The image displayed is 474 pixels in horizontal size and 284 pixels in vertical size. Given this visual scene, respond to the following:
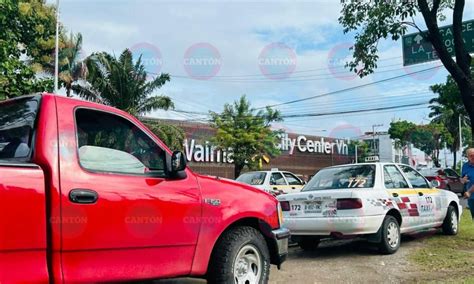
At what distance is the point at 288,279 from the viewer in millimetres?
6395

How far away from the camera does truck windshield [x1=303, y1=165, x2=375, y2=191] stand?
26.7 feet

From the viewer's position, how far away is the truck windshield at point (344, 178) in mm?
8133

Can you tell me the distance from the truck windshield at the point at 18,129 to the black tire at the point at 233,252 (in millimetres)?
1981

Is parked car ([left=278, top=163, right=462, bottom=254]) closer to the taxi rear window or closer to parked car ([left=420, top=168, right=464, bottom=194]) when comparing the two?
the taxi rear window

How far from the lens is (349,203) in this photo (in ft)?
24.6

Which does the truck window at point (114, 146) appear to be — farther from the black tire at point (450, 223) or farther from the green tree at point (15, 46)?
the black tire at point (450, 223)

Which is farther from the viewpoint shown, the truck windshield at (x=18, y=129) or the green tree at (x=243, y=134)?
the green tree at (x=243, y=134)

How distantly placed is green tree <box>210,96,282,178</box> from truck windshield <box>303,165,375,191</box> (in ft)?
72.9

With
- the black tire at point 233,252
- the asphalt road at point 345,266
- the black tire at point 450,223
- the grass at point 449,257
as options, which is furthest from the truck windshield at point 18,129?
the black tire at point 450,223

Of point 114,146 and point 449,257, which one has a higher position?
point 114,146

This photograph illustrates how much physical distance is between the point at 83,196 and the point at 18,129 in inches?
29.8

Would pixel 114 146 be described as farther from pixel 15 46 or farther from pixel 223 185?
pixel 15 46

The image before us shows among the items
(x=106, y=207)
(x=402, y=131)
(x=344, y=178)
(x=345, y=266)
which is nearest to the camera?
(x=106, y=207)

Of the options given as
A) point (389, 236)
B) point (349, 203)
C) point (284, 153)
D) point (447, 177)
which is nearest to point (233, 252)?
point (349, 203)
